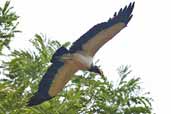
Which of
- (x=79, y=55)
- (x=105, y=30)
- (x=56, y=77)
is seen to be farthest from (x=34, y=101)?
(x=105, y=30)

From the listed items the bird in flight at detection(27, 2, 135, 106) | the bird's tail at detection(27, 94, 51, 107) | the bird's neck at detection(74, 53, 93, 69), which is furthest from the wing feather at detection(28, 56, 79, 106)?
the bird's tail at detection(27, 94, 51, 107)

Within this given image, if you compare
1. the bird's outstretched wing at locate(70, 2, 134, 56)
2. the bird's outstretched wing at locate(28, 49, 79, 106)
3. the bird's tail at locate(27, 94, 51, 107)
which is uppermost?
the bird's outstretched wing at locate(70, 2, 134, 56)

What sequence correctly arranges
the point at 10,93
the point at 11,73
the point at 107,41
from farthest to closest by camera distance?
the point at 11,73 → the point at 107,41 → the point at 10,93

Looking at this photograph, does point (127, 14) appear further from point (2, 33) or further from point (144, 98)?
point (144, 98)

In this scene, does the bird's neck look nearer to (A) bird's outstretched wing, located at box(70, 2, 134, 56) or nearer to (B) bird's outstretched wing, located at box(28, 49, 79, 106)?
(B) bird's outstretched wing, located at box(28, 49, 79, 106)

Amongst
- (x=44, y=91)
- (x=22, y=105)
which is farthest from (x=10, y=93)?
(x=44, y=91)

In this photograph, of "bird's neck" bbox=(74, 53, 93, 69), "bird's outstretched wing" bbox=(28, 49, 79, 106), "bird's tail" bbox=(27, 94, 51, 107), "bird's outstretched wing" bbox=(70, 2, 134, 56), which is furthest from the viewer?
"bird's outstretched wing" bbox=(28, 49, 79, 106)

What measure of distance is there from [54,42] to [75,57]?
16.4ft

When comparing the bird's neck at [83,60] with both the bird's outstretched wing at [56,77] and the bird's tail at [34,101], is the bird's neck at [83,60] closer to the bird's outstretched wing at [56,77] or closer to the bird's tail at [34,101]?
the bird's outstretched wing at [56,77]

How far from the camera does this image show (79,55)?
15.2m

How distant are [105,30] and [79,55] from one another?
1.16 m

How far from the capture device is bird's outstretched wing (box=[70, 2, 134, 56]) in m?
14.4

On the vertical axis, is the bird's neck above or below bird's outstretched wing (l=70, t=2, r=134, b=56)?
below

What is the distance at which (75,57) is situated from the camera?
15094 millimetres
